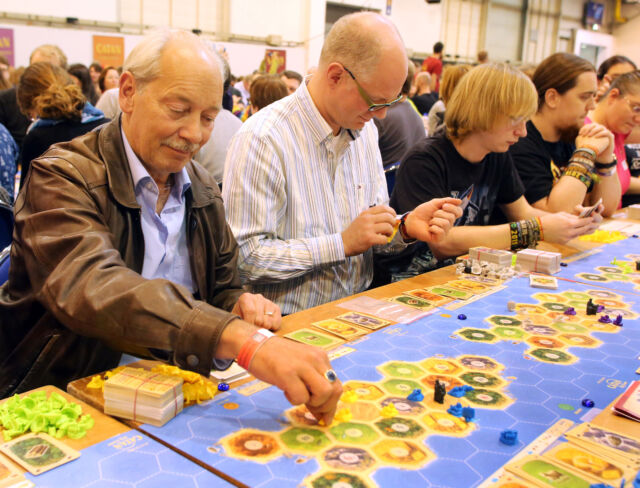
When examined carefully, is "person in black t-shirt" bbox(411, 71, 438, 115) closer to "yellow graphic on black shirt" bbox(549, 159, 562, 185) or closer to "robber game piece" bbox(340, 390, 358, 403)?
"yellow graphic on black shirt" bbox(549, 159, 562, 185)

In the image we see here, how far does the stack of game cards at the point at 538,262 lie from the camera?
2.26 meters

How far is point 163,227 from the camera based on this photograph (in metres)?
1.58

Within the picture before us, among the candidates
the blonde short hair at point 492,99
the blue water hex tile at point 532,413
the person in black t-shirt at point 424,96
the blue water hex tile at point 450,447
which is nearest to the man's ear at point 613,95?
the blonde short hair at point 492,99

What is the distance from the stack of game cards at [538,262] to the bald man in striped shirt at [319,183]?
39 cm

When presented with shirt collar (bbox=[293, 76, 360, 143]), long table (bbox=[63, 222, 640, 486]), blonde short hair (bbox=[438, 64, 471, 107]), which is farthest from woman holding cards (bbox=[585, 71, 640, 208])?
long table (bbox=[63, 222, 640, 486])

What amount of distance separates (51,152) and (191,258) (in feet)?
1.42

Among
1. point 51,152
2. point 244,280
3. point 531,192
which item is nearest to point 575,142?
point 531,192

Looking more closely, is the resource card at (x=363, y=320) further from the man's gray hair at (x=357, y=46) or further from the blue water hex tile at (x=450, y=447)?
the man's gray hair at (x=357, y=46)

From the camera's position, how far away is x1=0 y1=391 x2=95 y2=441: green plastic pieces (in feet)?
3.45

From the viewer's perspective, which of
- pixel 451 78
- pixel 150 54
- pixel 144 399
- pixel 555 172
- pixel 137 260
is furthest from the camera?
pixel 451 78

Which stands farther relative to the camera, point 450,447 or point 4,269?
point 4,269

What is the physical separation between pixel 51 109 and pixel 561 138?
2.90 metres

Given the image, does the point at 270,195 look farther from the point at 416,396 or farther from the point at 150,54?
the point at 416,396

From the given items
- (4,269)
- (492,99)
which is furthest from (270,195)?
(492,99)
